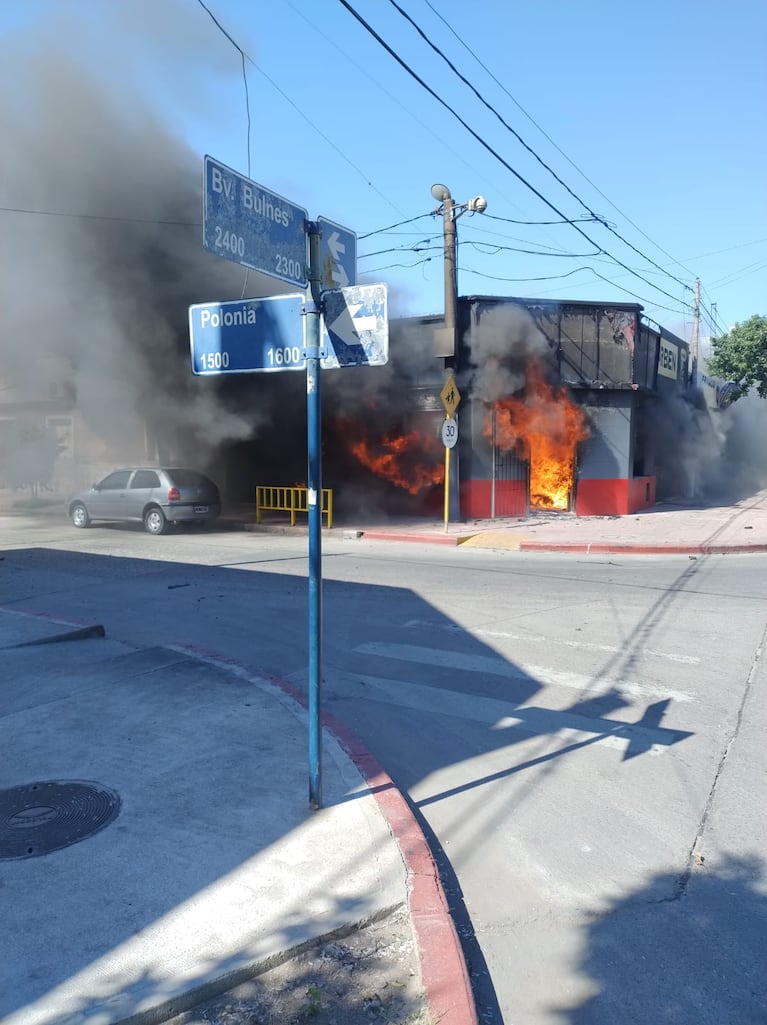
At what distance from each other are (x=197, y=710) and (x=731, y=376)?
73.6 ft

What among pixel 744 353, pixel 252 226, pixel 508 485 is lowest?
pixel 508 485

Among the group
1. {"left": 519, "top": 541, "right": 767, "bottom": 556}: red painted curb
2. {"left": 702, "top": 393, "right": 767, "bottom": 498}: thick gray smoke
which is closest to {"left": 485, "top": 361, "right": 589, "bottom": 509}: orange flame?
{"left": 519, "top": 541, "right": 767, "bottom": 556}: red painted curb

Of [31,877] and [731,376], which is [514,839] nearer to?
[31,877]

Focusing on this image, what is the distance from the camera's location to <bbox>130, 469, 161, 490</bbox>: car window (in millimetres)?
16108

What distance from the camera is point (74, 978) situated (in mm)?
2566

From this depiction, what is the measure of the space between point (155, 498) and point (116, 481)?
144 cm

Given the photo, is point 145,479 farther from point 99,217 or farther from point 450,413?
point 450,413

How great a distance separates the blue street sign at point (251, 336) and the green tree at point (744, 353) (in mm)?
22259

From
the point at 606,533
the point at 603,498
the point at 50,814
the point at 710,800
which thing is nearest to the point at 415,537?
the point at 606,533

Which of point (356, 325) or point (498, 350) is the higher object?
point (498, 350)

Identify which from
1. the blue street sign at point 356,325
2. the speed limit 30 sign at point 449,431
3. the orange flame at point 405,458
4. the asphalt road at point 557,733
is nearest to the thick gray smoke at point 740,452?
the orange flame at point 405,458

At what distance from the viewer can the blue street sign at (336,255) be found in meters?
3.61

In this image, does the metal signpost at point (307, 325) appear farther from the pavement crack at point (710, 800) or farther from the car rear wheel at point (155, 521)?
the car rear wheel at point (155, 521)

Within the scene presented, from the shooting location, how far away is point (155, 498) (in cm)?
1600
